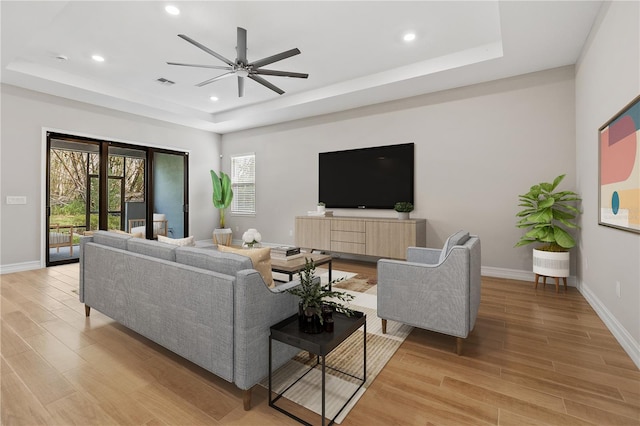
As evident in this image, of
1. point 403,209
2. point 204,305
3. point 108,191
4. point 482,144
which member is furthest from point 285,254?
point 108,191

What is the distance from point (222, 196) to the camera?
287 inches

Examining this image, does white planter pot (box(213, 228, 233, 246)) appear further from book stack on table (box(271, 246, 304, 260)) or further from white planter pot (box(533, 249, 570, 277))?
white planter pot (box(533, 249, 570, 277))

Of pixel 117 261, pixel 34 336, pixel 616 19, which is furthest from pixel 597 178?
pixel 34 336

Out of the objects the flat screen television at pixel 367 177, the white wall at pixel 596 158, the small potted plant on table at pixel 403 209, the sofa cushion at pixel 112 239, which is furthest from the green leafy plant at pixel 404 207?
the sofa cushion at pixel 112 239

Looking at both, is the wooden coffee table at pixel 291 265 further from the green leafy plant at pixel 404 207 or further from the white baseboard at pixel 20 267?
the white baseboard at pixel 20 267

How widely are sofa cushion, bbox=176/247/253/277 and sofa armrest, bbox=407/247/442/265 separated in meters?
1.98

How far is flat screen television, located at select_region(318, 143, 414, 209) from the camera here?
5.17 metres

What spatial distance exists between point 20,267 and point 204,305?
5.04 meters

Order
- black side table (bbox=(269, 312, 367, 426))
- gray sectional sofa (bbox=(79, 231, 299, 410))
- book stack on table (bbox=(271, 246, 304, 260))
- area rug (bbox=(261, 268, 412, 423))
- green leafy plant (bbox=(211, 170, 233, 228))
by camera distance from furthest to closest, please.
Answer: green leafy plant (bbox=(211, 170, 233, 228)), book stack on table (bbox=(271, 246, 304, 260)), area rug (bbox=(261, 268, 412, 423)), gray sectional sofa (bbox=(79, 231, 299, 410)), black side table (bbox=(269, 312, 367, 426))

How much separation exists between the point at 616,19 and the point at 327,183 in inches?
170

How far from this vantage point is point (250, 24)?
3373mm

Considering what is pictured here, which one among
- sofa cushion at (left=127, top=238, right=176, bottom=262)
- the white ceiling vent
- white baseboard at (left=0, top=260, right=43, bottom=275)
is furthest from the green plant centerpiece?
white baseboard at (left=0, top=260, right=43, bottom=275)

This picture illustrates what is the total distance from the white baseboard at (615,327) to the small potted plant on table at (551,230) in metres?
0.36

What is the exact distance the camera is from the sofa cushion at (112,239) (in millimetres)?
2559
